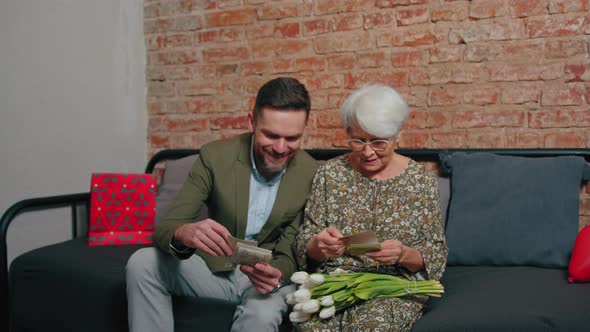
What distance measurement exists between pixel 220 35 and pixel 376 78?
3.23ft

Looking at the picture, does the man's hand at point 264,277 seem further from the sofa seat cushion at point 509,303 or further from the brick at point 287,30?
the brick at point 287,30

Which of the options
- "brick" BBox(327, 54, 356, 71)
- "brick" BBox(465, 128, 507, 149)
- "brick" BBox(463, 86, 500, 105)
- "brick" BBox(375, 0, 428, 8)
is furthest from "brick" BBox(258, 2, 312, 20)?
"brick" BBox(465, 128, 507, 149)

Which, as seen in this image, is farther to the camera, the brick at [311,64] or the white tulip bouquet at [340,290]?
the brick at [311,64]

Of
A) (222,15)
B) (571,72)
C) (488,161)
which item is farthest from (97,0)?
(571,72)

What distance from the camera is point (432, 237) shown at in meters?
1.97

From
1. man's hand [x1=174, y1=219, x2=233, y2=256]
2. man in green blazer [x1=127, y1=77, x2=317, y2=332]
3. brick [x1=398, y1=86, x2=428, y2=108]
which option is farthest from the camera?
brick [x1=398, y1=86, x2=428, y2=108]

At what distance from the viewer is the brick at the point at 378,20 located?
276 cm

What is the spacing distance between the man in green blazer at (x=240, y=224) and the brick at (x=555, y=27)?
1141 mm

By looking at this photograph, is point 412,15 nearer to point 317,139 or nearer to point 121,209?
point 317,139

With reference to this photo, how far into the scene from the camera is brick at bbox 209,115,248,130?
321 cm

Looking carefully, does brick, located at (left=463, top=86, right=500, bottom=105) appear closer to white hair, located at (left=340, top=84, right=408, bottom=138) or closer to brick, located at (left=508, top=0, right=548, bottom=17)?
brick, located at (left=508, top=0, right=548, bottom=17)

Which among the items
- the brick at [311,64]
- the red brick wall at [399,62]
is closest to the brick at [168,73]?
the red brick wall at [399,62]

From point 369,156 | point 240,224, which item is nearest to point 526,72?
point 369,156

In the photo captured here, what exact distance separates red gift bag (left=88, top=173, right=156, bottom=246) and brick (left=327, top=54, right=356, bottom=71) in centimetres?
110
